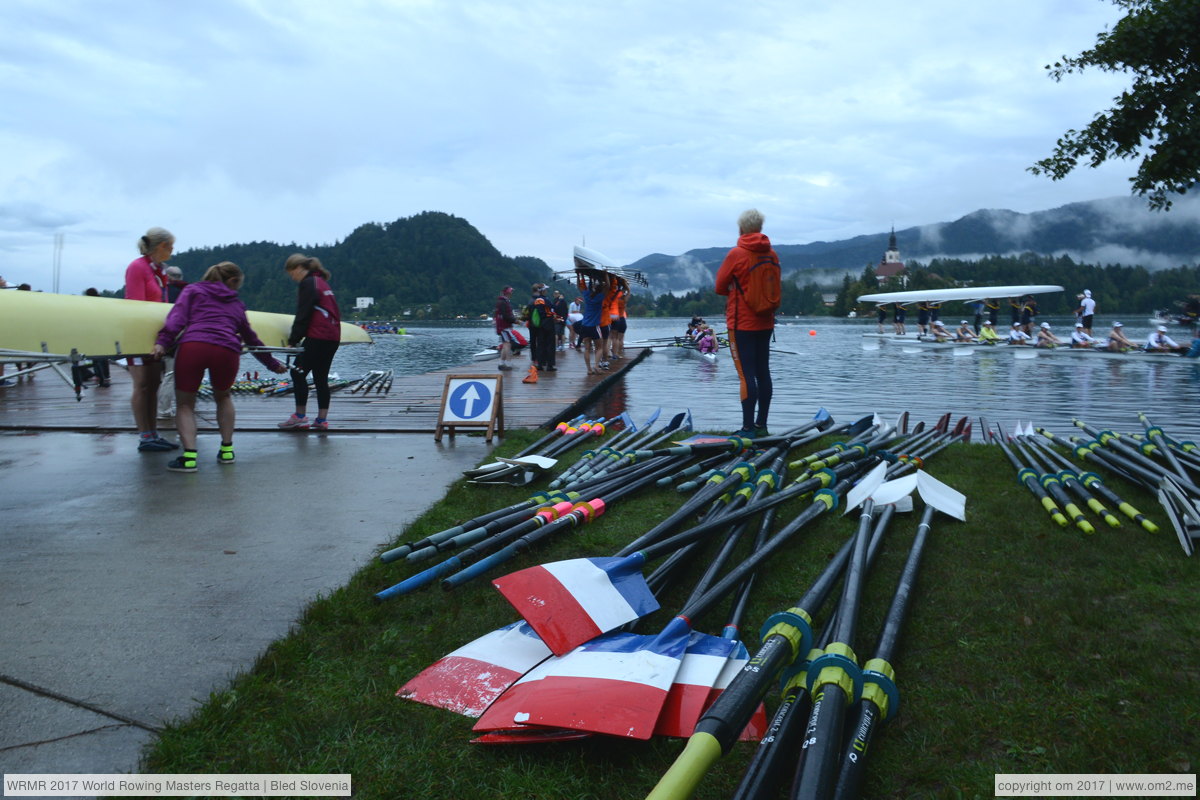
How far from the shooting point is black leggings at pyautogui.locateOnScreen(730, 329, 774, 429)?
7.44m

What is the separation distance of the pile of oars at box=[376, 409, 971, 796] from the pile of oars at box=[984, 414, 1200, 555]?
79cm

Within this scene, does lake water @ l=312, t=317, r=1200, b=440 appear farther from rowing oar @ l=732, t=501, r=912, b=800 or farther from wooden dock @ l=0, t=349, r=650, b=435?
rowing oar @ l=732, t=501, r=912, b=800

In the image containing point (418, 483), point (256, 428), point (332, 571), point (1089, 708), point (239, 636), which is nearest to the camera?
point (1089, 708)

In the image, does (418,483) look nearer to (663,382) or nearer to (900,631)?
(900,631)

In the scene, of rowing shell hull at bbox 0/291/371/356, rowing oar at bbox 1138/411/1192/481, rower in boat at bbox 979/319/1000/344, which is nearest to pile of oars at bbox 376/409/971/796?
rowing oar at bbox 1138/411/1192/481

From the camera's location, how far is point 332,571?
12.4 feet

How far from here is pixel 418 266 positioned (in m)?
113

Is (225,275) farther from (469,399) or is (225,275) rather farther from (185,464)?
(469,399)

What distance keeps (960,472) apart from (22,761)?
5.78 metres

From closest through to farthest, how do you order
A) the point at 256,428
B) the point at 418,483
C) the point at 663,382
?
the point at 418,483 → the point at 256,428 → the point at 663,382

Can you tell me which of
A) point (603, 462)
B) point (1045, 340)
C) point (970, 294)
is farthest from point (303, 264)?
point (970, 294)

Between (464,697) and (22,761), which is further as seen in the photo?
(464,697)

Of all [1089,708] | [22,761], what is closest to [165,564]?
[22,761]

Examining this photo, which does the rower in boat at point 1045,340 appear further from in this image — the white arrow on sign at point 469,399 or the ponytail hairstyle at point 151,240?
the ponytail hairstyle at point 151,240
